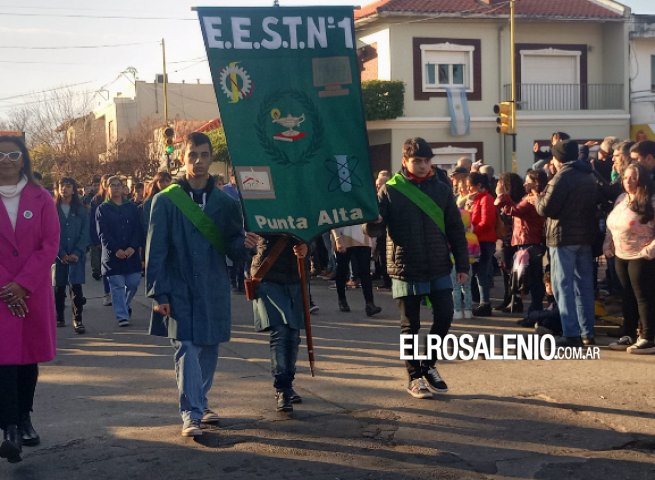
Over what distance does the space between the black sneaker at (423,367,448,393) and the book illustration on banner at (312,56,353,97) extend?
90.3 inches

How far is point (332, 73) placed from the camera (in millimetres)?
6375

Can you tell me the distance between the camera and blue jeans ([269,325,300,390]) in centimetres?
652

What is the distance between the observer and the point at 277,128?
6.33 metres

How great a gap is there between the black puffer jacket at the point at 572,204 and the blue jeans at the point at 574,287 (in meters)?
0.11

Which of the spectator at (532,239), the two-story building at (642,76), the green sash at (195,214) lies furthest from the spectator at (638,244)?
the two-story building at (642,76)

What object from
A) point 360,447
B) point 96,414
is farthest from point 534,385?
point 96,414

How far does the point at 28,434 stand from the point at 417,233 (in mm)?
3124

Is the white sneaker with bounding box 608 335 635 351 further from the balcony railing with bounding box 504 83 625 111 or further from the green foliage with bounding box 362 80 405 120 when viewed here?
the balcony railing with bounding box 504 83 625 111

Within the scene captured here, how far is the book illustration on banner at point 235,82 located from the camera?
6.16 metres

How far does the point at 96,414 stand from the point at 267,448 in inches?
67.2

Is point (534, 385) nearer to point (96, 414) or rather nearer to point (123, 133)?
point (96, 414)

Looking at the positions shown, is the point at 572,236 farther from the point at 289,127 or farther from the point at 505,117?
the point at 505,117

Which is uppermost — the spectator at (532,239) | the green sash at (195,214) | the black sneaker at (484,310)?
the green sash at (195,214)

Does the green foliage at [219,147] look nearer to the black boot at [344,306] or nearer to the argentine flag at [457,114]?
the argentine flag at [457,114]
